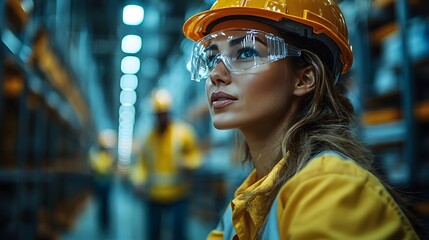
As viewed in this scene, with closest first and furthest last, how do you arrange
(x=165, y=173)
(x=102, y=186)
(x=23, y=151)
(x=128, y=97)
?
(x=23, y=151) → (x=165, y=173) → (x=102, y=186) → (x=128, y=97)

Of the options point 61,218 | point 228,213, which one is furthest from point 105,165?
point 228,213

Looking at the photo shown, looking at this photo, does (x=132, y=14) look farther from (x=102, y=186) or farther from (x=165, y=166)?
(x=165, y=166)

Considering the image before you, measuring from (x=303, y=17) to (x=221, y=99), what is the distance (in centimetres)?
38

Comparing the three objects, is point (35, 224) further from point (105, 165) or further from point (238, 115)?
point (105, 165)

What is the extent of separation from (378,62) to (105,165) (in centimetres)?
753

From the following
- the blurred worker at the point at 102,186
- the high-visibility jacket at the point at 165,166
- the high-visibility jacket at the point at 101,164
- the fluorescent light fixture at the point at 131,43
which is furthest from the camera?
the fluorescent light fixture at the point at 131,43

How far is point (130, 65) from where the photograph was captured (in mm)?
21438

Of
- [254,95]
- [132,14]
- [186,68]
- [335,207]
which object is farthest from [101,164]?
[335,207]

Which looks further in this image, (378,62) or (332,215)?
(378,62)

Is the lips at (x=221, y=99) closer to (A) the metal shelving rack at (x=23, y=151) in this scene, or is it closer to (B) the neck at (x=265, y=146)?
(B) the neck at (x=265, y=146)

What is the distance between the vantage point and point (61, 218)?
8789 mm

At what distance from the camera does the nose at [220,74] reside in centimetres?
155

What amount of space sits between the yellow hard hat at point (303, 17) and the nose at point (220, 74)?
0.18 m

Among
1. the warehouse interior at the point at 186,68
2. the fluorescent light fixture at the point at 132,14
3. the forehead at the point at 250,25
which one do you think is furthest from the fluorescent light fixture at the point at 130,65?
the forehead at the point at 250,25
